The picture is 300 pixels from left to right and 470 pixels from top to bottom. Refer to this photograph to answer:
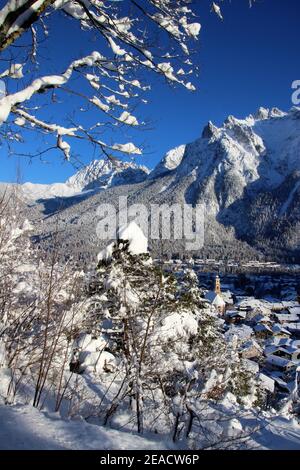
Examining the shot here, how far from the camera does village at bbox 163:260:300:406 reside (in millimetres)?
21922

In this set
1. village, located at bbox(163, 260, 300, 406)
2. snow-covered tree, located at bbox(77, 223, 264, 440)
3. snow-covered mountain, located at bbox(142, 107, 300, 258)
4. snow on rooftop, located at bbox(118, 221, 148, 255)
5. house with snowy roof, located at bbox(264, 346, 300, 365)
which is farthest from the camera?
snow-covered mountain, located at bbox(142, 107, 300, 258)

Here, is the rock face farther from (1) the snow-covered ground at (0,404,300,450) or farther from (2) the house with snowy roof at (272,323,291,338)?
(1) the snow-covered ground at (0,404,300,450)

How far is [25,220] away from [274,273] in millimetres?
102670

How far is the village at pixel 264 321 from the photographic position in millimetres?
21922

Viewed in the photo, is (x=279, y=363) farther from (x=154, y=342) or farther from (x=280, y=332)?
(x=154, y=342)

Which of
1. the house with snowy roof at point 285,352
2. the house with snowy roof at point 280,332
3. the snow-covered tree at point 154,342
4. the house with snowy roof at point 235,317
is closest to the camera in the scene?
the snow-covered tree at point 154,342

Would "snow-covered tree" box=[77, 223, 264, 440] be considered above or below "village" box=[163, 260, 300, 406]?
above

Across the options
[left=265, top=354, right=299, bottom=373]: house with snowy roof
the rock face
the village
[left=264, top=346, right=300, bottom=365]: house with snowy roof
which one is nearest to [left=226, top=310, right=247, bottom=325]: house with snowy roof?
the village

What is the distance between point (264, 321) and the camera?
4731cm

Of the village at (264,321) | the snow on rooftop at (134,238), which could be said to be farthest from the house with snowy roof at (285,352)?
the snow on rooftop at (134,238)

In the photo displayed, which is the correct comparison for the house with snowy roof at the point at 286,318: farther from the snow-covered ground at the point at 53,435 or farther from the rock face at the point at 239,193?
the rock face at the point at 239,193

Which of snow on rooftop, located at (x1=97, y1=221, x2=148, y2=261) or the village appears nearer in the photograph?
snow on rooftop, located at (x1=97, y1=221, x2=148, y2=261)

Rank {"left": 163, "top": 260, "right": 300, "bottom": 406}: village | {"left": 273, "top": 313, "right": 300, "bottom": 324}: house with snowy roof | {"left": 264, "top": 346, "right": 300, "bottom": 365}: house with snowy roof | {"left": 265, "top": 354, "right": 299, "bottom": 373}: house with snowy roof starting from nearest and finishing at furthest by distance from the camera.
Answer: {"left": 163, "top": 260, "right": 300, "bottom": 406}: village < {"left": 265, "top": 354, "right": 299, "bottom": 373}: house with snowy roof < {"left": 264, "top": 346, "right": 300, "bottom": 365}: house with snowy roof < {"left": 273, "top": 313, "right": 300, "bottom": 324}: house with snowy roof
